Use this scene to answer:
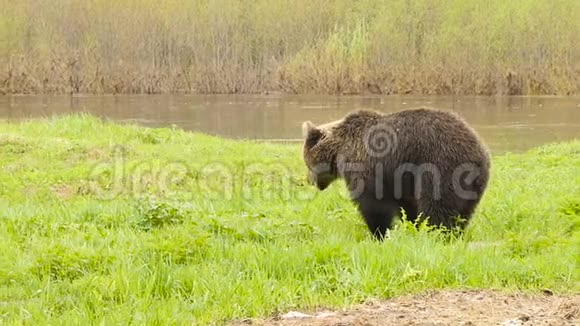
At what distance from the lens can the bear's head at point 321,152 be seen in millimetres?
7516

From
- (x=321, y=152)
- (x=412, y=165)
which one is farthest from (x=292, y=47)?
(x=412, y=165)

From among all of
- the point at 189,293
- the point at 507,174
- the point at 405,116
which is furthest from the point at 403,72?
the point at 189,293

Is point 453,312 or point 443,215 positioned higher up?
point 443,215

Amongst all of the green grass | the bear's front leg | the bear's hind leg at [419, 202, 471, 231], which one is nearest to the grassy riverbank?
the green grass

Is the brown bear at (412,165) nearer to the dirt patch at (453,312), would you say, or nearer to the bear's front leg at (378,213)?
the bear's front leg at (378,213)

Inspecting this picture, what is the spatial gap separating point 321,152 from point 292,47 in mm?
35399

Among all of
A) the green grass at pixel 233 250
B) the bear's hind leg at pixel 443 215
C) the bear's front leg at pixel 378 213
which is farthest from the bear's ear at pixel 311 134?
the bear's hind leg at pixel 443 215

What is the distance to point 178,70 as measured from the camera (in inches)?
1474

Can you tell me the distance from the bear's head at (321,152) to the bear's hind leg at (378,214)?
0.76 metres

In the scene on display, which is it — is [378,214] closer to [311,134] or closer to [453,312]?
[311,134]

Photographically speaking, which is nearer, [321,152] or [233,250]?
[233,250]

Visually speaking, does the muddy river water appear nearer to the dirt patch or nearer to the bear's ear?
the bear's ear

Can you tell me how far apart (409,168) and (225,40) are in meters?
35.5

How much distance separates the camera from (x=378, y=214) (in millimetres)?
→ 6875
